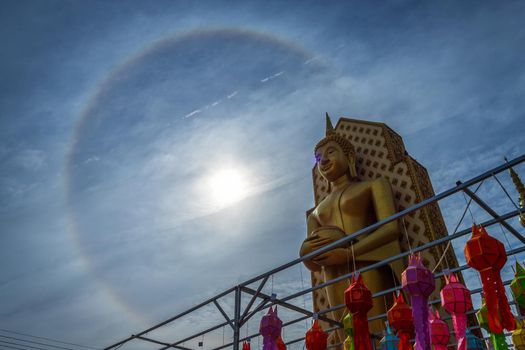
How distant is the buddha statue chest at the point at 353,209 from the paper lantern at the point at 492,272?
568 centimetres

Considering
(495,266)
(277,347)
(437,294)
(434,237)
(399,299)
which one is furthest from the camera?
(434,237)

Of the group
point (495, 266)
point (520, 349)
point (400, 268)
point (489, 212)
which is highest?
point (400, 268)

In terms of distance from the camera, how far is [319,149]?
36.2ft

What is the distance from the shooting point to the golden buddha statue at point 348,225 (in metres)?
8.56

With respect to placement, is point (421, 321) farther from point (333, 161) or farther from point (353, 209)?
point (333, 161)

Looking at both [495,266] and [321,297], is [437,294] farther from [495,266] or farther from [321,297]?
[495,266]

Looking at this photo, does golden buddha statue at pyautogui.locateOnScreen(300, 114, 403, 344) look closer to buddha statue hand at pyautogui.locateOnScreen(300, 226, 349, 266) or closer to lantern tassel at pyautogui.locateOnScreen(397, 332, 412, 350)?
buddha statue hand at pyautogui.locateOnScreen(300, 226, 349, 266)

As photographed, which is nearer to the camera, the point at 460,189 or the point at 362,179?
the point at 460,189

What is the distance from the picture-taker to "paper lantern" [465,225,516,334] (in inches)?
138

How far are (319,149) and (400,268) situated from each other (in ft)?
12.7

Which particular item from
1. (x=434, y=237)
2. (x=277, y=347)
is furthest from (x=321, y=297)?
(x=277, y=347)

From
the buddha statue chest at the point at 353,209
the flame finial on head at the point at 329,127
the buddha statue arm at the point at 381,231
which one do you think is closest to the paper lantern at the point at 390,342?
the buddha statue arm at the point at 381,231

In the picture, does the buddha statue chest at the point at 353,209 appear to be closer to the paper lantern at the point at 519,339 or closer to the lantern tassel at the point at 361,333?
→ the paper lantern at the point at 519,339

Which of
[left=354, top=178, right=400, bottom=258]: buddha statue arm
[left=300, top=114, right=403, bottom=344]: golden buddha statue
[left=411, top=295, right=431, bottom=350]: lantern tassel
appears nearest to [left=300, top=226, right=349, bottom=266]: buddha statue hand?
[left=300, top=114, right=403, bottom=344]: golden buddha statue
